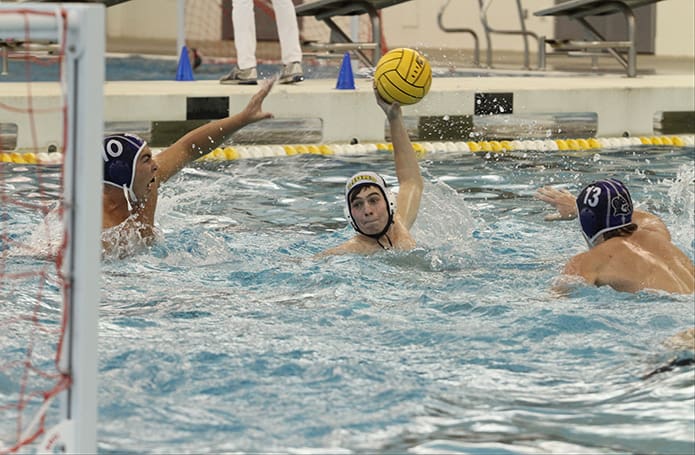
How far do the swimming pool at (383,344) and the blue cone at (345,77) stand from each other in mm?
2887

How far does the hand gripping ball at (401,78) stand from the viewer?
16.9 ft

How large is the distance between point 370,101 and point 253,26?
999 millimetres

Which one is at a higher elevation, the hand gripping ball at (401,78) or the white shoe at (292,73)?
the white shoe at (292,73)

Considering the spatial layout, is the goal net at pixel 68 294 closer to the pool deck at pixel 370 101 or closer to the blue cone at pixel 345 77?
the pool deck at pixel 370 101

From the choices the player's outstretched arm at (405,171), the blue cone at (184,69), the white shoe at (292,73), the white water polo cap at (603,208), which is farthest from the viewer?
the blue cone at (184,69)

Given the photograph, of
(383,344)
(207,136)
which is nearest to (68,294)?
(383,344)

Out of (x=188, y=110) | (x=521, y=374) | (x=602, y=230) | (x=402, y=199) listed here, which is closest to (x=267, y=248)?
(x=402, y=199)

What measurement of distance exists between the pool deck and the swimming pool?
7.15 ft

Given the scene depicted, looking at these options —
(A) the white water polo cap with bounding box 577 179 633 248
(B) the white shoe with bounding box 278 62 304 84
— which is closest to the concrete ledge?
(B) the white shoe with bounding box 278 62 304 84

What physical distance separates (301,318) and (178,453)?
128 cm

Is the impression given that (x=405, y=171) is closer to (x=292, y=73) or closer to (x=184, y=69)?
(x=292, y=73)

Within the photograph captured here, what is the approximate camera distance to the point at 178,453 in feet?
9.09

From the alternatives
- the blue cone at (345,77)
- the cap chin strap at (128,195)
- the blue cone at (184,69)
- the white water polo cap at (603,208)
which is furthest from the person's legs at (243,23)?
the white water polo cap at (603,208)

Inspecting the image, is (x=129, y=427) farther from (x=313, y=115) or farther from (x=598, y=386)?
(x=313, y=115)
